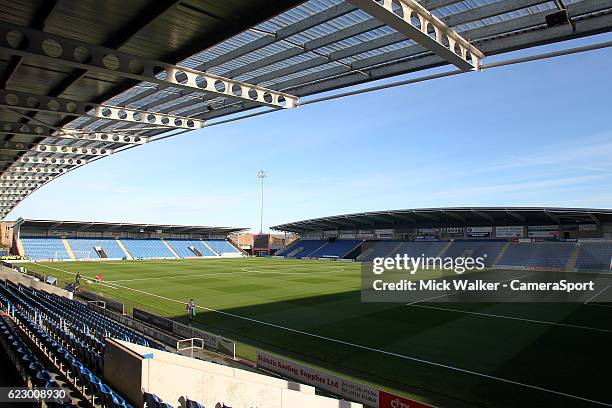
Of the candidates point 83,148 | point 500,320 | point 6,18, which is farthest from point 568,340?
point 83,148

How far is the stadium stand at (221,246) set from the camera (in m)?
86.2

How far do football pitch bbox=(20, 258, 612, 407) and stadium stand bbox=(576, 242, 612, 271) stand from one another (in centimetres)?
2772

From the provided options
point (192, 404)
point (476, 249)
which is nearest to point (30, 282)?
point (192, 404)

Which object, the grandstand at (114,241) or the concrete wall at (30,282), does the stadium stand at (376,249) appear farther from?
the concrete wall at (30,282)

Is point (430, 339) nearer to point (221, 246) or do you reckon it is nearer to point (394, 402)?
point (394, 402)

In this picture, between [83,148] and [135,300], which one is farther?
[135,300]

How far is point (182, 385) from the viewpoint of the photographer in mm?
8328

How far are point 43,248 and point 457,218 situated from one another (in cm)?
6749

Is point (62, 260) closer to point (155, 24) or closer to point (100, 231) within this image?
point (100, 231)

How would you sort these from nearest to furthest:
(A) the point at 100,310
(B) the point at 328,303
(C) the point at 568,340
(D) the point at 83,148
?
(C) the point at 568,340, (A) the point at 100,310, (D) the point at 83,148, (B) the point at 328,303

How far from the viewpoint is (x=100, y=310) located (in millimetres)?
20469

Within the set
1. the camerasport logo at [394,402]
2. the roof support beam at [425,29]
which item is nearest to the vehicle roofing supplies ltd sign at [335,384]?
the camerasport logo at [394,402]

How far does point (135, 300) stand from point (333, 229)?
6132 cm

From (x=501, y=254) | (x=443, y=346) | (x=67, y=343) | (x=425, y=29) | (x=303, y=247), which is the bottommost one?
(x=303, y=247)
